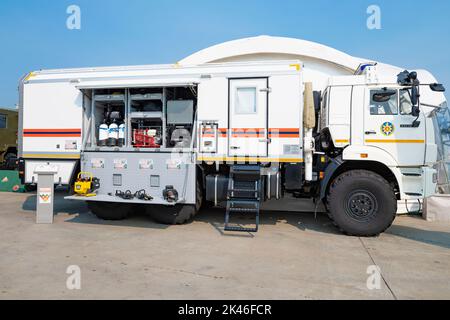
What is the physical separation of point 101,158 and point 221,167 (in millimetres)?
2499

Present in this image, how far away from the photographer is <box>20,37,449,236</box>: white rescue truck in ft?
19.7

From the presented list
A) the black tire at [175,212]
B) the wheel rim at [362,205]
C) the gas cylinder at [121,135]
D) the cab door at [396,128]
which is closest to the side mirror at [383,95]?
the cab door at [396,128]

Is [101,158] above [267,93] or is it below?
below

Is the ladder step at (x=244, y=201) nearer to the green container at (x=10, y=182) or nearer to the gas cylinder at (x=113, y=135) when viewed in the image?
the gas cylinder at (x=113, y=135)

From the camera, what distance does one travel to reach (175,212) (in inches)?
262

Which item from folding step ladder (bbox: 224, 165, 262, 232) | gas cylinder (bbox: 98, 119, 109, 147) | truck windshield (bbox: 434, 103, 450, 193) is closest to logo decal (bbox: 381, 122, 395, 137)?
truck windshield (bbox: 434, 103, 450, 193)

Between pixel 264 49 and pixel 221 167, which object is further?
pixel 264 49

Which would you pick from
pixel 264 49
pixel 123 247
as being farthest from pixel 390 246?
pixel 264 49

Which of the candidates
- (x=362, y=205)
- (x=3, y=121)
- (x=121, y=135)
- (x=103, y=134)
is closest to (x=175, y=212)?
(x=121, y=135)

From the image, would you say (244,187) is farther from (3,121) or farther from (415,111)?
(3,121)

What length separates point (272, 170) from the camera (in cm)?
638

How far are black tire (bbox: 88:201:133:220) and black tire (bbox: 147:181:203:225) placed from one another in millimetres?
665

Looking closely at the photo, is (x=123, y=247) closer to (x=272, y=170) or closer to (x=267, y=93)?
(x=272, y=170)

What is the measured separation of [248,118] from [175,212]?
7.93 ft
